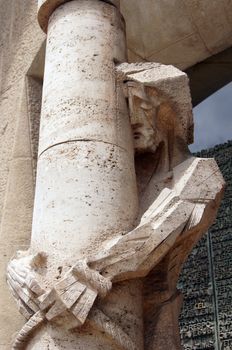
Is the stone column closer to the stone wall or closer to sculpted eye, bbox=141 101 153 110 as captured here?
sculpted eye, bbox=141 101 153 110

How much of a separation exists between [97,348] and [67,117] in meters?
0.96

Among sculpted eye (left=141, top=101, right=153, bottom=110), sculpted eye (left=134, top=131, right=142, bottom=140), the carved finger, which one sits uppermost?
sculpted eye (left=141, top=101, right=153, bottom=110)

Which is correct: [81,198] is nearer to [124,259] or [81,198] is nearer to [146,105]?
[124,259]

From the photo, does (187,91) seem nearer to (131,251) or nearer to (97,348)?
(131,251)

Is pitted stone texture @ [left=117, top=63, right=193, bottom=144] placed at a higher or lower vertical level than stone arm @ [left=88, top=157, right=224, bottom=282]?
higher

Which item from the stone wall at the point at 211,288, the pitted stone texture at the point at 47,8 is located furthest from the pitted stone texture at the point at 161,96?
the stone wall at the point at 211,288

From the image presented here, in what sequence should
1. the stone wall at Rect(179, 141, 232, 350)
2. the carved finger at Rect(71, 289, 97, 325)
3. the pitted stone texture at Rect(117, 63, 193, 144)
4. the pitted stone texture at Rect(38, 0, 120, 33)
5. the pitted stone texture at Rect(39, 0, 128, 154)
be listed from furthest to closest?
1. the stone wall at Rect(179, 141, 232, 350)
2. the pitted stone texture at Rect(38, 0, 120, 33)
3. the pitted stone texture at Rect(117, 63, 193, 144)
4. the pitted stone texture at Rect(39, 0, 128, 154)
5. the carved finger at Rect(71, 289, 97, 325)

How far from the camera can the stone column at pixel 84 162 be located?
2.54 metres

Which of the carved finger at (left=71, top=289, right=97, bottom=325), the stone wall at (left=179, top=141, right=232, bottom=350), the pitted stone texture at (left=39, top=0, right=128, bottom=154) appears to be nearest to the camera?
the carved finger at (left=71, top=289, right=97, bottom=325)

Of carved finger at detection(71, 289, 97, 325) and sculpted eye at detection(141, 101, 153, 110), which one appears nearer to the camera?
carved finger at detection(71, 289, 97, 325)

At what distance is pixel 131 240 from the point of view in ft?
8.43

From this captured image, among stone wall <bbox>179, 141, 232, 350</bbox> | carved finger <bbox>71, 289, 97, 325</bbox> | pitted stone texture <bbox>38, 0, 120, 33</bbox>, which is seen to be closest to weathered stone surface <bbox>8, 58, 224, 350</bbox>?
carved finger <bbox>71, 289, 97, 325</bbox>

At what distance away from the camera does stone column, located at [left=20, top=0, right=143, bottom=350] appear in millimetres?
2541

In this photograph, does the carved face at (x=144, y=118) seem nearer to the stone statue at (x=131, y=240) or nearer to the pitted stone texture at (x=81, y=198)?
the stone statue at (x=131, y=240)
